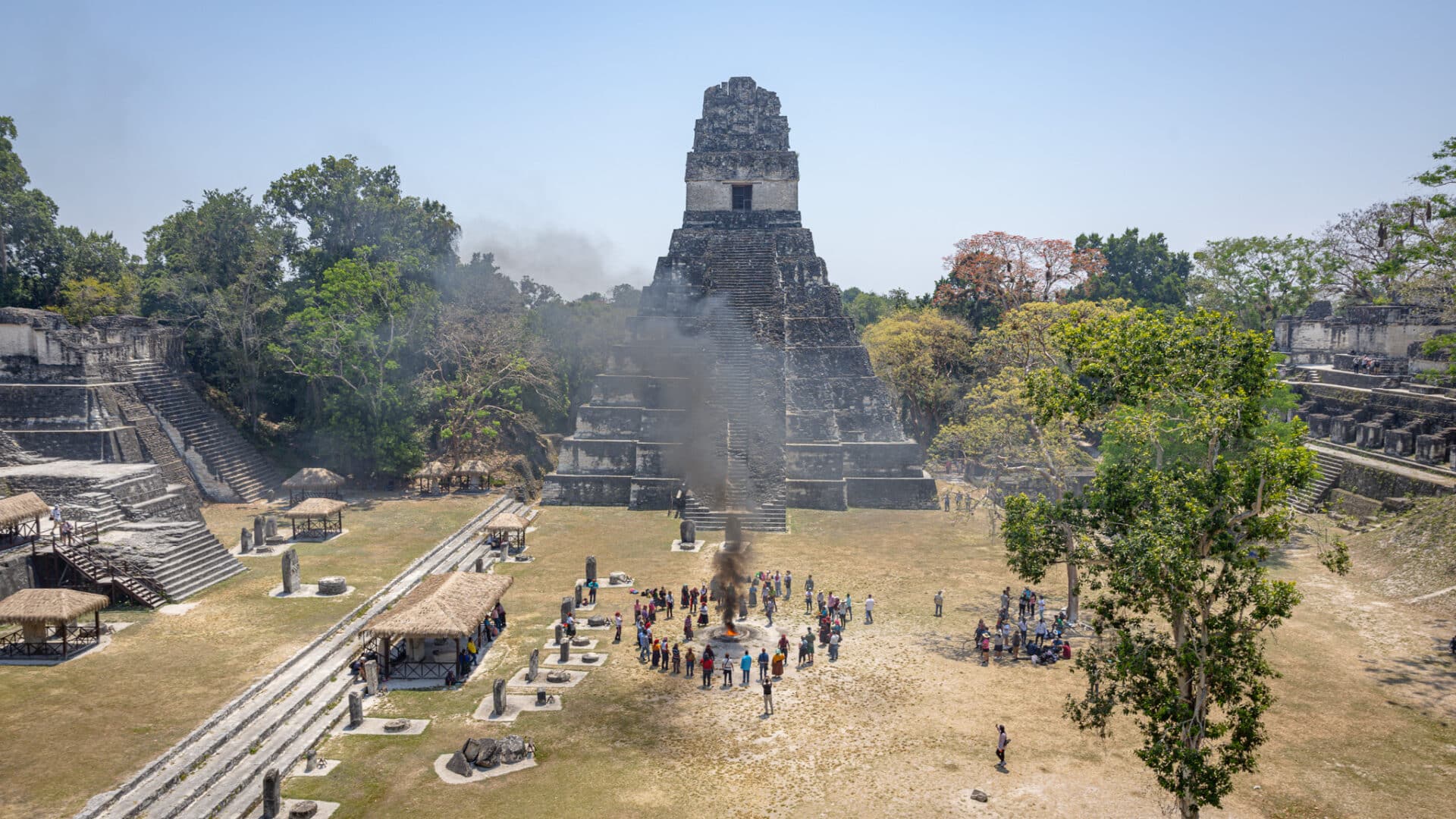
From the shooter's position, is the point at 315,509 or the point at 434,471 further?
the point at 434,471

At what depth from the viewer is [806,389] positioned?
38531 mm

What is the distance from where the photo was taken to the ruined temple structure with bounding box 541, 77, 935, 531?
115ft

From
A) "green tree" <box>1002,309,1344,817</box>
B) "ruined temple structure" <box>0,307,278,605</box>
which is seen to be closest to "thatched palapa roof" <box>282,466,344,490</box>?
"ruined temple structure" <box>0,307,278,605</box>

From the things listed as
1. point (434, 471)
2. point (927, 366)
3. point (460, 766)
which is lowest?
point (460, 766)

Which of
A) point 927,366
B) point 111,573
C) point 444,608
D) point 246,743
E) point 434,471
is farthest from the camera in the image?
point 927,366

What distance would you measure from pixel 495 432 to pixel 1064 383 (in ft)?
93.2

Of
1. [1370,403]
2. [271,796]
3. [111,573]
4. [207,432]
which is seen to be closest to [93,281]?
[207,432]

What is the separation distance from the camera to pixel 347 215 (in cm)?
4512

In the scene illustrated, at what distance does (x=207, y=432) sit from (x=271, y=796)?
27.1m

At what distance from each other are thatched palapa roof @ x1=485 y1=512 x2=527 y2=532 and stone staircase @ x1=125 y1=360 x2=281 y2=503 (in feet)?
41.3

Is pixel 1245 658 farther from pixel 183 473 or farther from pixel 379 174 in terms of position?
pixel 379 174

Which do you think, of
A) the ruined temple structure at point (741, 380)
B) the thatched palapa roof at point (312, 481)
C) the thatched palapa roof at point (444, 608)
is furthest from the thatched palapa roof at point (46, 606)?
the ruined temple structure at point (741, 380)

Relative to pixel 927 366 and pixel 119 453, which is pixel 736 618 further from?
pixel 927 366

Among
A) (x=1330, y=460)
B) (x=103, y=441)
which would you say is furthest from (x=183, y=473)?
(x=1330, y=460)
